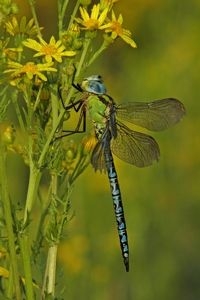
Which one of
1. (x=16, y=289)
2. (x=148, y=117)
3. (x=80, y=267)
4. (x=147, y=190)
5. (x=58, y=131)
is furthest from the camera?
(x=147, y=190)

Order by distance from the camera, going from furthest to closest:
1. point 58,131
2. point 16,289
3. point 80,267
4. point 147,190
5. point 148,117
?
point 147,190 < point 80,267 < point 148,117 < point 58,131 < point 16,289

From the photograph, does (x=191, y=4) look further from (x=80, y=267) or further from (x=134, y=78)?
(x=80, y=267)

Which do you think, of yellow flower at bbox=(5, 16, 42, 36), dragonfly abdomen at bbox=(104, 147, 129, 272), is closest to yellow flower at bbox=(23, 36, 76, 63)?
yellow flower at bbox=(5, 16, 42, 36)

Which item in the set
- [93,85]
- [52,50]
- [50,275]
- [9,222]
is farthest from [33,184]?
A: [93,85]

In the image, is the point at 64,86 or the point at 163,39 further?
the point at 163,39

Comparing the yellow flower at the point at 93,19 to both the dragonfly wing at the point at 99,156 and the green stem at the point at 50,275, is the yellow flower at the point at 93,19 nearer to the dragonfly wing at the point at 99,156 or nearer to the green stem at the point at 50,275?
the dragonfly wing at the point at 99,156

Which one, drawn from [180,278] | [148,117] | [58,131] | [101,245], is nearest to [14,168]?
[101,245]
